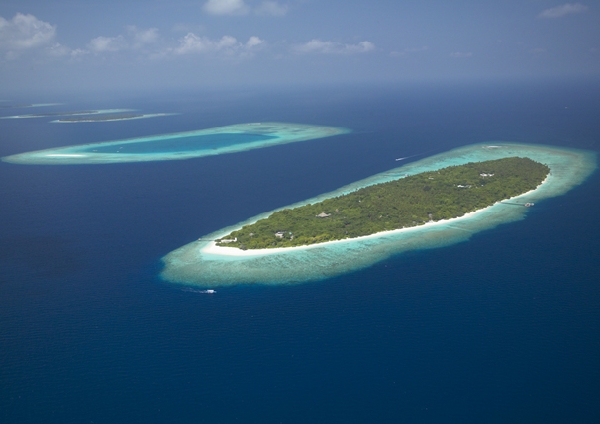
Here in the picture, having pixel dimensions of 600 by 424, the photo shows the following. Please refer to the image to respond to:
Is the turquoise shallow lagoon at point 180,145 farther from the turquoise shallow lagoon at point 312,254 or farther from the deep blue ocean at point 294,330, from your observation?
the turquoise shallow lagoon at point 312,254

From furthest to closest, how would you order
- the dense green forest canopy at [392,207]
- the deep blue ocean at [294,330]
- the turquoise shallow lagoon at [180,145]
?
the turquoise shallow lagoon at [180,145] < the dense green forest canopy at [392,207] < the deep blue ocean at [294,330]

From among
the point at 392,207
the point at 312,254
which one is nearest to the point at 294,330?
the point at 312,254

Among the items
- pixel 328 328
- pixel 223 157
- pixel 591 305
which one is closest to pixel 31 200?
pixel 223 157

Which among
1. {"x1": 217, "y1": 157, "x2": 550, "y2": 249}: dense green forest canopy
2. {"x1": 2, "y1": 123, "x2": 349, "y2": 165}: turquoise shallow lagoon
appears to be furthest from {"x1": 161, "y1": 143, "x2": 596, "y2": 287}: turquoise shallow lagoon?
{"x1": 2, "y1": 123, "x2": 349, "y2": 165}: turquoise shallow lagoon

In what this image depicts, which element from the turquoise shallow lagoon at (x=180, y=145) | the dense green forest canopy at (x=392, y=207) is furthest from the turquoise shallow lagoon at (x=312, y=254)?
the turquoise shallow lagoon at (x=180, y=145)

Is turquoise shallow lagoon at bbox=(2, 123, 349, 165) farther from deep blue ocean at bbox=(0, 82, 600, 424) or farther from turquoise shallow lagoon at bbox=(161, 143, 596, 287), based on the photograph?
turquoise shallow lagoon at bbox=(161, 143, 596, 287)

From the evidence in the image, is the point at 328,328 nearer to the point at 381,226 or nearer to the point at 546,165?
the point at 381,226

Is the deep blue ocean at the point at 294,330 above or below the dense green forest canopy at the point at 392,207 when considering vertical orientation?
below
